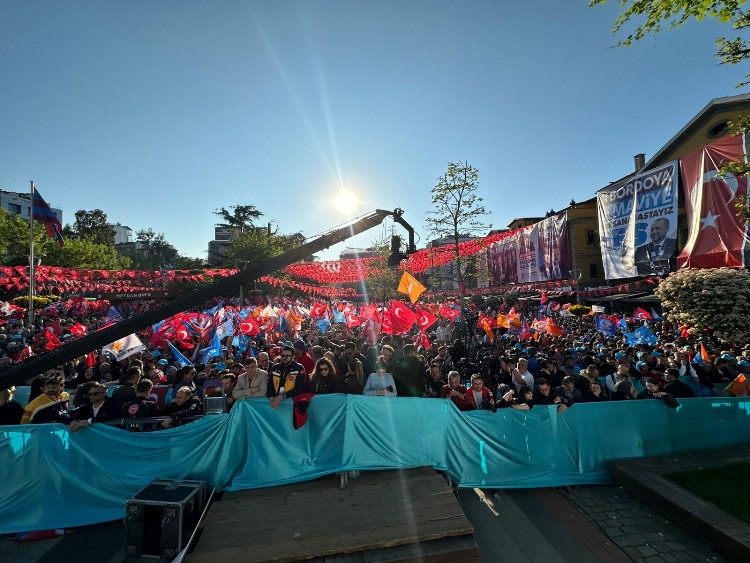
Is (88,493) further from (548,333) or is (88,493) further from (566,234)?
(566,234)

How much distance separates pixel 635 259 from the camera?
76.3ft

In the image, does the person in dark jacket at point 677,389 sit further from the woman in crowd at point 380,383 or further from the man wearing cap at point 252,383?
the man wearing cap at point 252,383

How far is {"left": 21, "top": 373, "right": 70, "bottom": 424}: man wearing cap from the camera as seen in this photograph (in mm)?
5660

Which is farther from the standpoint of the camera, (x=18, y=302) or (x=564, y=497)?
(x=18, y=302)

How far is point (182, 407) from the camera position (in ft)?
20.2

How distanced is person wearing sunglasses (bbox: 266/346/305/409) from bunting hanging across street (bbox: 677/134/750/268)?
64.6 ft

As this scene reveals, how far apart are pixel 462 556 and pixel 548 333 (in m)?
12.4

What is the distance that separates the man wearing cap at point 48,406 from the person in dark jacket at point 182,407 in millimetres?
1514

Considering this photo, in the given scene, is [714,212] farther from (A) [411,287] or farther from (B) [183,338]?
(B) [183,338]

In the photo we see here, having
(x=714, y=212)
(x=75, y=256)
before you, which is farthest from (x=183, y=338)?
(x=75, y=256)

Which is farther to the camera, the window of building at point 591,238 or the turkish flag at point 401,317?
the window of building at point 591,238

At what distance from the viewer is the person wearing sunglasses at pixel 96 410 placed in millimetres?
5680

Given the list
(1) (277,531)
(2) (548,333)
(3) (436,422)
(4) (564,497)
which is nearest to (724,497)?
(4) (564,497)

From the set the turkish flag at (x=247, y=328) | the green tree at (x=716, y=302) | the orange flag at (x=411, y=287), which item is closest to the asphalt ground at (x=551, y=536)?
the orange flag at (x=411, y=287)
